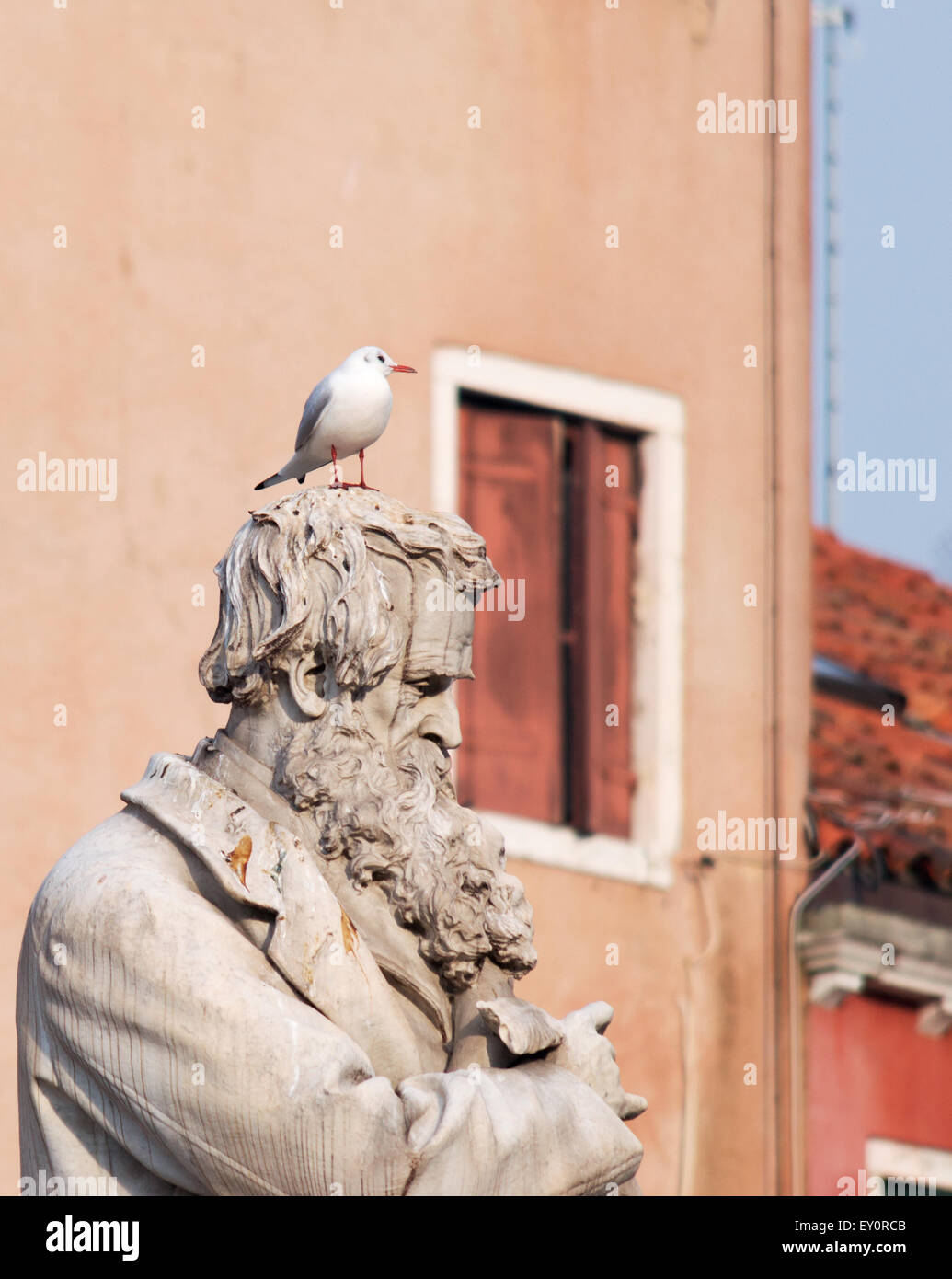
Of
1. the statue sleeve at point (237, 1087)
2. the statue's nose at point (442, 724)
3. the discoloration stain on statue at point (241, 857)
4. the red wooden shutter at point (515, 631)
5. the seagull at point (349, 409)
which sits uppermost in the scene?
the red wooden shutter at point (515, 631)

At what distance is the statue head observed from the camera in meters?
6.36

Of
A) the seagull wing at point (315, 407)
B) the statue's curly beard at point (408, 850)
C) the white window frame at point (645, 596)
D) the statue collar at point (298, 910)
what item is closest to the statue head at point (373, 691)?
the statue's curly beard at point (408, 850)

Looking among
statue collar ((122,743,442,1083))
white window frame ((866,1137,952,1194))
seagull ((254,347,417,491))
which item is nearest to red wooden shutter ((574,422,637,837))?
white window frame ((866,1137,952,1194))

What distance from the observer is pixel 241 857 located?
20.4ft

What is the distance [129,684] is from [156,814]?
10.1 meters

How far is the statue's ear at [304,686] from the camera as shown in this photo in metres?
6.43

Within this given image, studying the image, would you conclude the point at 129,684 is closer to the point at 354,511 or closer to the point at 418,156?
the point at 418,156

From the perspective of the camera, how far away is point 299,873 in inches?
245

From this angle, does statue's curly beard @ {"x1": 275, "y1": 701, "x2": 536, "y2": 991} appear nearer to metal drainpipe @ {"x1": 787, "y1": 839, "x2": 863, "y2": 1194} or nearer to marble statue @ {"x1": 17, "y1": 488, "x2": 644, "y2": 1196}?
marble statue @ {"x1": 17, "y1": 488, "x2": 644, "y2": 1196}

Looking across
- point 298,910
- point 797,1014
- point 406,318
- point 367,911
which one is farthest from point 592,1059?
point 797,1014

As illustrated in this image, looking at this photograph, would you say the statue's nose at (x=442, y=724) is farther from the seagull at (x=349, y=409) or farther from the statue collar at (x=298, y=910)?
the seagull at (x=349, y=409)

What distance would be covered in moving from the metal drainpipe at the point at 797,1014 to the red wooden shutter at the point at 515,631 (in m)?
1.69

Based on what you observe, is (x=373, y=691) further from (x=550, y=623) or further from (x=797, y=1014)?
(x=797, y=1014)
